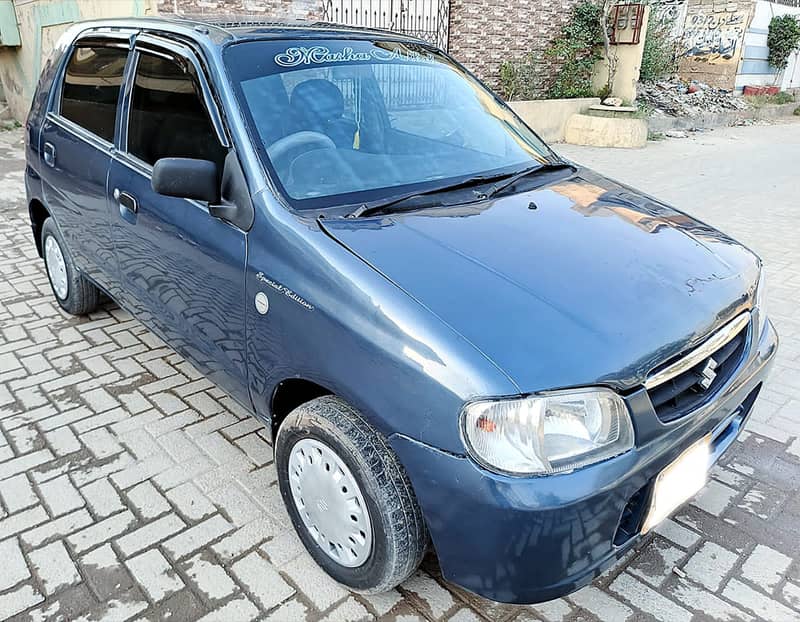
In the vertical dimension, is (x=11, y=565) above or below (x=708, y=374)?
below

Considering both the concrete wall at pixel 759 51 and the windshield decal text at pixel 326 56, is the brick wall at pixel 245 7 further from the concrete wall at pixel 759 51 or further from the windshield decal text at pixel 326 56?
the concrete wall at pixel 759 51

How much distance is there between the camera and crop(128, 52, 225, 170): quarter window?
8.46ft

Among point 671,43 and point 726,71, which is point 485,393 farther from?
point 726,71

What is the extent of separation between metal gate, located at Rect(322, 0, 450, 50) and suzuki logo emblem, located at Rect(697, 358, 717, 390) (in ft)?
25.7

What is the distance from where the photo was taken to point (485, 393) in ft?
5.44

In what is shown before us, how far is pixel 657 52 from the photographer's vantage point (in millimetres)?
15914

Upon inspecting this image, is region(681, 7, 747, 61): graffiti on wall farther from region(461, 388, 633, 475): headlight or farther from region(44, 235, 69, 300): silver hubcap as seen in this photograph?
region(461, 388, 633, 475): headlight

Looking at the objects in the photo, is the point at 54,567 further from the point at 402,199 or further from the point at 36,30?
the point at 36,30

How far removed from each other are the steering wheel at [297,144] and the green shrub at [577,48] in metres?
12.2

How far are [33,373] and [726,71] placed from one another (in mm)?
21301

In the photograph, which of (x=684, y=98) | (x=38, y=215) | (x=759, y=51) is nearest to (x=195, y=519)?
(x=38, y=215)

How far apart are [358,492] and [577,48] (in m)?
13.8

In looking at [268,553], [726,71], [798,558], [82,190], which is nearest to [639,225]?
[798,558]

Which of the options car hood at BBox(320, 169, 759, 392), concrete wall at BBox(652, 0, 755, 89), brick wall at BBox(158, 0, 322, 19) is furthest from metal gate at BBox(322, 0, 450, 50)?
concrete wall at BBox(652, 0, 755, 89)
